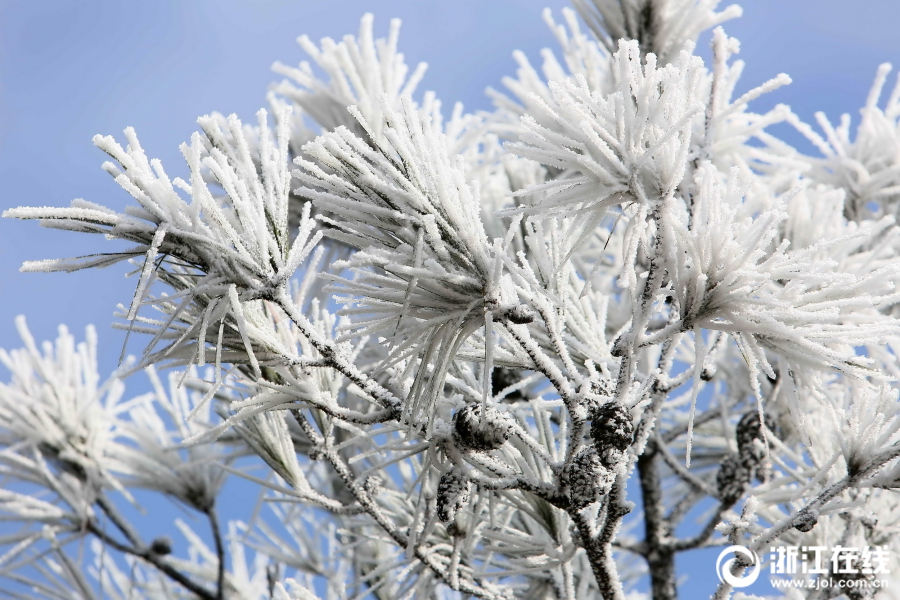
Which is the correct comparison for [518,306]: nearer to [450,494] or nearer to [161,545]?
[450,494]

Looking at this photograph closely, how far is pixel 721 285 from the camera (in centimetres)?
61

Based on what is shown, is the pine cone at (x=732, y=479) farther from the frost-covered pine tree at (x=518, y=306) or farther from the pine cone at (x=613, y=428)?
the pine cone at (x=613, y=428)

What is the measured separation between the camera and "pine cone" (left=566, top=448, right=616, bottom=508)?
0.67m

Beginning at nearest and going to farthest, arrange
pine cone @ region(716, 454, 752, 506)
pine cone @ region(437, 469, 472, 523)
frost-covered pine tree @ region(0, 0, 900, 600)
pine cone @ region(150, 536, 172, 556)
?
frost-covered pine tree @ region(0, 0, 900, 600), pine cone @ region(437, 469, 472, 523), pine cone @ region(716, 454, 752, 506), pine cone @ region(150, 536, 172, 556)

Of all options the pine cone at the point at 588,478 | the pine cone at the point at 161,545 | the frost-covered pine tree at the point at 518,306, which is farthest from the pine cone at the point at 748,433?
the pine cone at the point at 161,545

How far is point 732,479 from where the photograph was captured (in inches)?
45.5

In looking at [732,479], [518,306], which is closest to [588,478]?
[518,306]

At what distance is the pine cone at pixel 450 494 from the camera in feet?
2.39

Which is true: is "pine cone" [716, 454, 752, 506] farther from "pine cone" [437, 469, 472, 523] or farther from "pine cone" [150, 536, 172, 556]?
"pine cone" [150, 536, 172, 556]

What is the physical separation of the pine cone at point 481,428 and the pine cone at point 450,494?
0.17 feet

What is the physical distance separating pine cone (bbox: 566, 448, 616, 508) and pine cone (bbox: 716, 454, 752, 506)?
0.55 metres

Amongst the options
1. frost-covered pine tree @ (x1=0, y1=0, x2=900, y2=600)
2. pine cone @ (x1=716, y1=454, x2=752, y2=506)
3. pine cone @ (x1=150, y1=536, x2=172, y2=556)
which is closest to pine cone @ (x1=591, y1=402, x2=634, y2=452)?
frost-covered pine tree @ (x1=0, y1=0, x2=900, y2=600)

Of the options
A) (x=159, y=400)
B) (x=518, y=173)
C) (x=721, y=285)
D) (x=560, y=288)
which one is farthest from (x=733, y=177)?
(x=159, y=400)

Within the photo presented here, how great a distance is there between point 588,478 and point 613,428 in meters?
0.05
